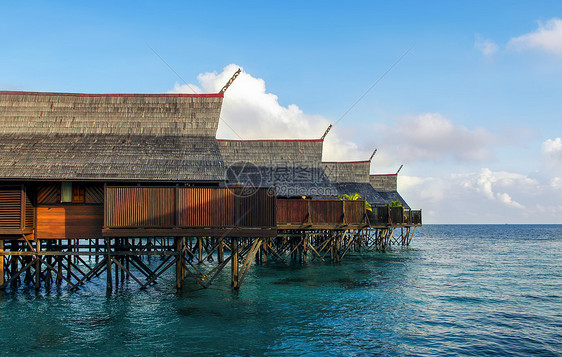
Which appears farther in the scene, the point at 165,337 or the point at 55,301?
the point at 55,301

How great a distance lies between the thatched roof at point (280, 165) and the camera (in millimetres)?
35406

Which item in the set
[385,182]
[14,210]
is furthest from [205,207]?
[385,182]

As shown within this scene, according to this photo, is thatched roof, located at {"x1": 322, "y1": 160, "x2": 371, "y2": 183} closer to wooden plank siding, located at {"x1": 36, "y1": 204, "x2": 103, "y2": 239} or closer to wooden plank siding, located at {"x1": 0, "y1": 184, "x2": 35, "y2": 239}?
wooden plank siding, located at {"x1": 36, "y1": 204, "x2": 103, "y2": 239}

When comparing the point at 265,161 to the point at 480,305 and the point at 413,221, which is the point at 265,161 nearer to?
the point at 413,221

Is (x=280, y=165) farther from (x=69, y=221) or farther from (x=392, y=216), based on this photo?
(x=69, y=221)

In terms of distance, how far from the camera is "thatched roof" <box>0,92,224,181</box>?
63.7 feet

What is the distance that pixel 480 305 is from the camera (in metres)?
20.0

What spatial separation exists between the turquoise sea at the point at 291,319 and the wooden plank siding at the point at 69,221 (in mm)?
2933

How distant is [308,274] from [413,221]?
79.1 feet

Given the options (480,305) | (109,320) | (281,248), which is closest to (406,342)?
(480,305)

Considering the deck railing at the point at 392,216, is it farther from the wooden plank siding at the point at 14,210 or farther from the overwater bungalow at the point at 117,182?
the wooden plank siding at the point at 14,210

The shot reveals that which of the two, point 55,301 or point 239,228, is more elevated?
point 239,228

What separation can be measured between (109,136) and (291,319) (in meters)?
12.8

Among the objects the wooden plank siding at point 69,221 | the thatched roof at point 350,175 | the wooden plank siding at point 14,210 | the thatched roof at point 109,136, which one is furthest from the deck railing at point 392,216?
the wooden plank siding at point 14,210
